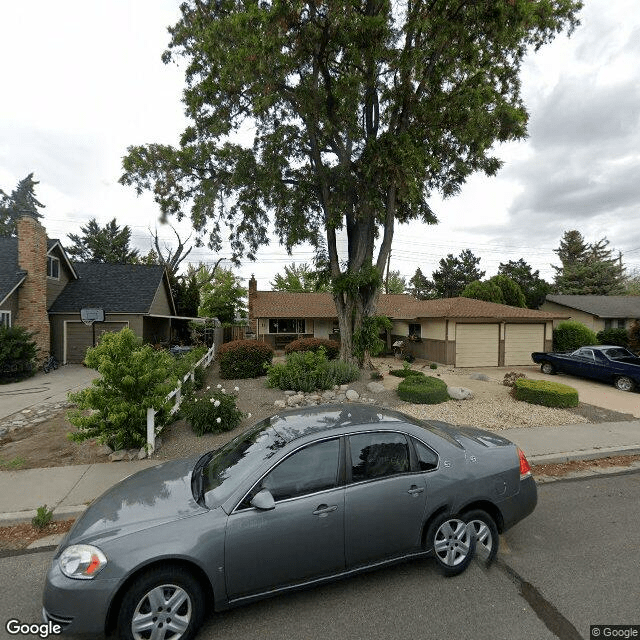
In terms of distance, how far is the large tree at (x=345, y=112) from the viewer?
9781 millimetres

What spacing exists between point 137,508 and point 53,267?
2058 centimetres

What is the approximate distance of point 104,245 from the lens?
41.8 metres

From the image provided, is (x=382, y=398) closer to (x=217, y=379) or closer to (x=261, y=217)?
(x=217, y=379)

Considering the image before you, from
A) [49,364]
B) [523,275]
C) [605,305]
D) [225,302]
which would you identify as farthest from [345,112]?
[523,275]

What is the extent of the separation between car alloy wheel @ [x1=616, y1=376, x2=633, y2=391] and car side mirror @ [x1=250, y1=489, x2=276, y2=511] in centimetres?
1325

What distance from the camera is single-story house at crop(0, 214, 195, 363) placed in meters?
16.0

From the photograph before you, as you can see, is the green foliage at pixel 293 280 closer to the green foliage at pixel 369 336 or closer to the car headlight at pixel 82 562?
the green foliage at pixel 369 336

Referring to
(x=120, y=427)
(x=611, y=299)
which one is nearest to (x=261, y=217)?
(x=120, y=427)

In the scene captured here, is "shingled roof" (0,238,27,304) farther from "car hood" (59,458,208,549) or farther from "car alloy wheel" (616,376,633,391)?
"car alloy wheel" (616,376,633,391)

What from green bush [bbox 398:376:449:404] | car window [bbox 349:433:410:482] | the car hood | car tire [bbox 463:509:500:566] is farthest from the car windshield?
green bush [bbox 398:376:449:404]

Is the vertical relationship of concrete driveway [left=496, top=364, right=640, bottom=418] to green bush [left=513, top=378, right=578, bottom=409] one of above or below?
below

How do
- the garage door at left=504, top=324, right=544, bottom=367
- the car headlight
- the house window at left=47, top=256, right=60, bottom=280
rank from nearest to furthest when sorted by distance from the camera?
the car headlight, the garage door at left=504, top=324, right=544, bottom=367, the house window at left=47, top=256, right=60, bottom=280

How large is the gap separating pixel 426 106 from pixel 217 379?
11.0 metres

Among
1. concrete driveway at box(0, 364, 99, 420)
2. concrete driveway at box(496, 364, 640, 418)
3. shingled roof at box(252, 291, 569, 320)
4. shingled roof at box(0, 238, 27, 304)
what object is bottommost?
concrete driveway at box(496, 364, 640, 418)
